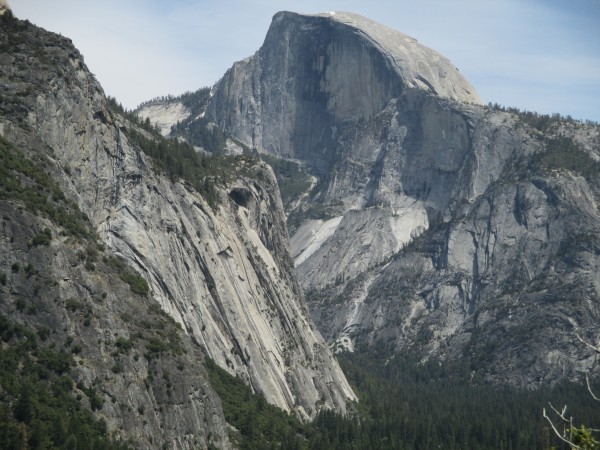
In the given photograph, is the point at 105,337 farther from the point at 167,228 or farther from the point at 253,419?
the point at 167,228

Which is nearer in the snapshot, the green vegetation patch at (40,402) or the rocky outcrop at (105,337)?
the green vegetation patch at (40,402)

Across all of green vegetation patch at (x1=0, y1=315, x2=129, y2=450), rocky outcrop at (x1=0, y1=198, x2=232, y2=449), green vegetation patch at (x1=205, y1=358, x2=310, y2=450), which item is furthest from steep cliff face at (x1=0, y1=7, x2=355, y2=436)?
green vegetation patch at (x1=0, y1=315, x2=129, y2=450)

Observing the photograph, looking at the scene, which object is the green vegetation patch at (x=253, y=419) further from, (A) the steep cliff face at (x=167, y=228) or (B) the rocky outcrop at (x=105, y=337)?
(B) the rocky outcrop at (x=105, y=337)

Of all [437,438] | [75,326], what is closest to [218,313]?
[437,438]

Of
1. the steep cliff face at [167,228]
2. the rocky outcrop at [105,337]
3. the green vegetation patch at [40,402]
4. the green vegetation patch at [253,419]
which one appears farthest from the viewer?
the green vegetation patch at [253,419]

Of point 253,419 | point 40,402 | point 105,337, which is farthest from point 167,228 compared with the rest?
point 40,402

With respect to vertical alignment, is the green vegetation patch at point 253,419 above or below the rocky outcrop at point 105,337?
below

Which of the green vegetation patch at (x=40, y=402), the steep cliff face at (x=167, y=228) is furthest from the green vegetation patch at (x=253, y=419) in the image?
the green vegetation patch at (x=40, y=402)

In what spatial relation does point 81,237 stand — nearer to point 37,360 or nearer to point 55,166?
point 55,166

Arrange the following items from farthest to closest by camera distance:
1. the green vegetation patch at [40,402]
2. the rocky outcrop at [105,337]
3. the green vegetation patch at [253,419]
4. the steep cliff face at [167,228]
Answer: the green vegetation patch at [253,419], the steep cliff face at [167,228], the rocky outcrop at [105,337], the green vegetation patch at [40,402]
